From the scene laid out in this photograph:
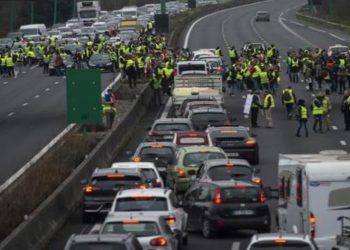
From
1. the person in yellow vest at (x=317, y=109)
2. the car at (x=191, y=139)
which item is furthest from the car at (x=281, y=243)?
the person in yellow vest at (x=317, y=109)

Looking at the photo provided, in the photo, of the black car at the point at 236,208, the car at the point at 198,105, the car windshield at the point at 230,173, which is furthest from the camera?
the car at the point at 198,105

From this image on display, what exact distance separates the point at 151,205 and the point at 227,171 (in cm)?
592

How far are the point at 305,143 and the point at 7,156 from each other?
9164 mm

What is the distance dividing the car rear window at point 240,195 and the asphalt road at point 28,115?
11256mm

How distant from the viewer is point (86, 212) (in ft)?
101

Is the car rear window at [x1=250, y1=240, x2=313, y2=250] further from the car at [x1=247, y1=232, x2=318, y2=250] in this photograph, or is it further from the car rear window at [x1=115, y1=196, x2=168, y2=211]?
the car rear window at [x1=115, y1=196, x2=168, y2=211]

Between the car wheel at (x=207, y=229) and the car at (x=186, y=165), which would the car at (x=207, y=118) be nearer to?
the car at (x=186, y=165)

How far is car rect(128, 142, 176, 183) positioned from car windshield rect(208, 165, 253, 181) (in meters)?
4.11

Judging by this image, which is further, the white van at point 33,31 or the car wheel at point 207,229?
the white van at point 33,31

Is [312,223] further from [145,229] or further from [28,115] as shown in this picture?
[28,115]

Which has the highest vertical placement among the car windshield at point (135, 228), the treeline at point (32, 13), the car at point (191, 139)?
the car windshield at point (135, 228)

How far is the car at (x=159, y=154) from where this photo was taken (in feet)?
119

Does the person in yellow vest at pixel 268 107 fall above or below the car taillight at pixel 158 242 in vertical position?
below

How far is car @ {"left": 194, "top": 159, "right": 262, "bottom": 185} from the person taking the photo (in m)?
31.6
